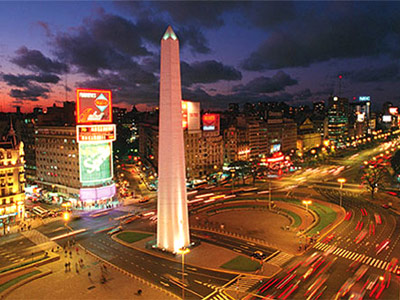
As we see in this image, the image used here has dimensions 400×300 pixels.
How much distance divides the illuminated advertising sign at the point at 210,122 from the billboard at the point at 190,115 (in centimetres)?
406

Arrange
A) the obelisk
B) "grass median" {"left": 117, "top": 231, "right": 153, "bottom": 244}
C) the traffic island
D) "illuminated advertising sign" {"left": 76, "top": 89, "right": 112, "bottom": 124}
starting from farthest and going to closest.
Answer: "illuminated advertising sign" {"left": 76, "top": 89, "right": 112, "bottom": 124}, "grass median" {"left": 117, "top": 231, "right": 153, "bottom": 244}, the obelisk, the traffic island

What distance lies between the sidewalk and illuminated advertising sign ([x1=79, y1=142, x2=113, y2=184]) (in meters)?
41.6

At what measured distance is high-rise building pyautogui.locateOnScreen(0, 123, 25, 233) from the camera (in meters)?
70.9

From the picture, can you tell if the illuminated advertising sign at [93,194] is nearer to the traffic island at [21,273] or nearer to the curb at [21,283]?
the traffic island at [21,273]

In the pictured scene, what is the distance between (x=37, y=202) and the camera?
87562 millimetres

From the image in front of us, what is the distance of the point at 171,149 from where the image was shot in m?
46.8

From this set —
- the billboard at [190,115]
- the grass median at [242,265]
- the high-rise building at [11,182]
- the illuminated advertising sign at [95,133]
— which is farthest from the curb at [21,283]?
the billboard at [190,115]

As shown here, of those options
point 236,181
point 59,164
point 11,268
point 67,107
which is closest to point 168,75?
point 11,268

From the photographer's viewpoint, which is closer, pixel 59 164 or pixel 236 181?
pixel 59 164

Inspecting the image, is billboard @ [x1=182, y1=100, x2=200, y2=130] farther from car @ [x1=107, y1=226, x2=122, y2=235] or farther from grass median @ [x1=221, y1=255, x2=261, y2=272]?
grass median @ [x1=221, y1=255, x2=261, y2=272]

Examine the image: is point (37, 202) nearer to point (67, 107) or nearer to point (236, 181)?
point (67, 107)

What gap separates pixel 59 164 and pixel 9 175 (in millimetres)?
20632

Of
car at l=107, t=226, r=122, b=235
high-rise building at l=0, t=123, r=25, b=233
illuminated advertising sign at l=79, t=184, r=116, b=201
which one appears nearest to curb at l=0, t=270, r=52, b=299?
car at l=107, t=226, r=122, b=235

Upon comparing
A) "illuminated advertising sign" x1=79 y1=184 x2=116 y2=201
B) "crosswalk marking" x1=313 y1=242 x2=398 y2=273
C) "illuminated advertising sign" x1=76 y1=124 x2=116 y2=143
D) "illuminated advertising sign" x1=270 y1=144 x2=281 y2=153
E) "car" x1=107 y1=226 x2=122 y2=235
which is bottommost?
"crosswalk marking" x1=313 y1=242 x2=398 y2=273
